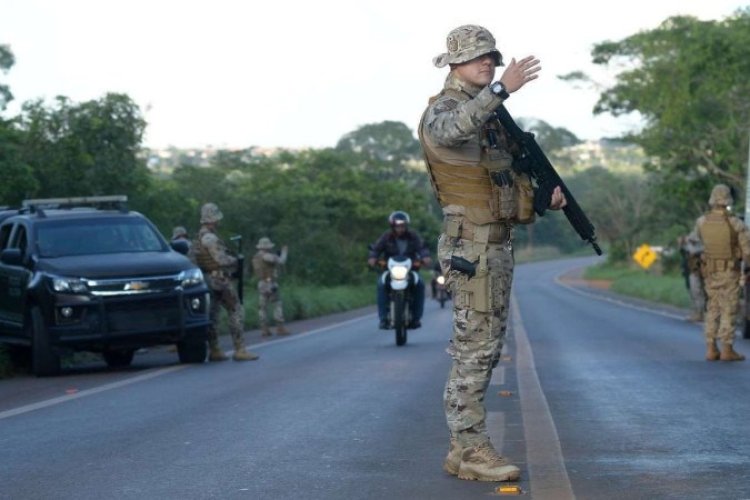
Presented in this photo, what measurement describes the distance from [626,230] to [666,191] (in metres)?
47.0

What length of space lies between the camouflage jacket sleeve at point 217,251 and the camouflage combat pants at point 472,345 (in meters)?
9.75

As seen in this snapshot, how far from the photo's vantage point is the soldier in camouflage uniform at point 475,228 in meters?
7.09

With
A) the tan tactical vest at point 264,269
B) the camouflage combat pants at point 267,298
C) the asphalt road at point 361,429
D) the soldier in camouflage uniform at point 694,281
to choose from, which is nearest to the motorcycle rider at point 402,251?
the asphalt road at point 361,429

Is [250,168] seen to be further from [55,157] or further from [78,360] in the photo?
[78,360]

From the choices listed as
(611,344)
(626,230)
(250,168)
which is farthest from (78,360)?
(626,230)

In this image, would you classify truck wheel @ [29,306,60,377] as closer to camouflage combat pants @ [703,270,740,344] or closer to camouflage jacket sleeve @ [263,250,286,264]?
camouflage combat pants @ [703,270,740,344]

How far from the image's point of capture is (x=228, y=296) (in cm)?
1705

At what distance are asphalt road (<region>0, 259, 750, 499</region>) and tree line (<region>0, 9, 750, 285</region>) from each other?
191 centimetres

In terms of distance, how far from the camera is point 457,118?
6785 mm

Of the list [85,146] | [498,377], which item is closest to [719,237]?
[498,377]

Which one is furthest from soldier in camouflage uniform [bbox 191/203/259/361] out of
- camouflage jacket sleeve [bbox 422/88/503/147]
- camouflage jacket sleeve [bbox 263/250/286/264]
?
camouflage jacket sleeve [bbox 422/88/503/147]

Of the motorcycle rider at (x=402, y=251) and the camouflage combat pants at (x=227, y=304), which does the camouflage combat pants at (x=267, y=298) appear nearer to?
the motorcycle rider at (x=402, y=251)

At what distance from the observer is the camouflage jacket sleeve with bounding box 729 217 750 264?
603 inches

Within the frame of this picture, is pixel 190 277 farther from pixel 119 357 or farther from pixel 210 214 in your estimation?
pixel 119 357
